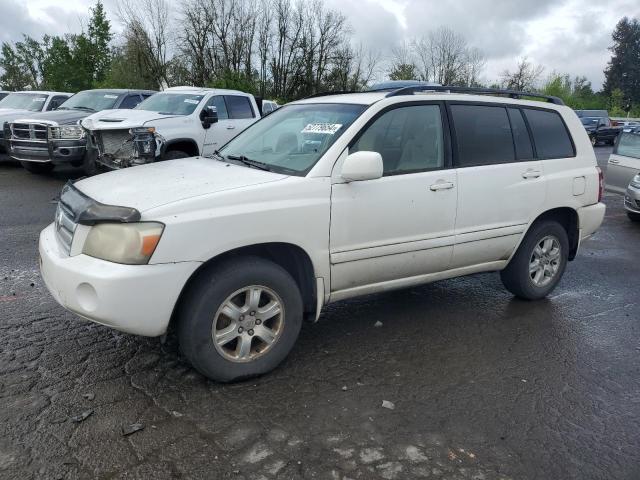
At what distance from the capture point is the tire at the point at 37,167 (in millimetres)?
12141

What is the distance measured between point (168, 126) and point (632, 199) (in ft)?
26.7

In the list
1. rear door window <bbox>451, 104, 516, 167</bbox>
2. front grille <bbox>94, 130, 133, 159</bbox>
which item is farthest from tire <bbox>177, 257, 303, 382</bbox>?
front grille <bbox>94, 130, 133, 159</bbox>

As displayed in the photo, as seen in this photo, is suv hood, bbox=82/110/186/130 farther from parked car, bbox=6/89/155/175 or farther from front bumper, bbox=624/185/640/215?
front bumper, bbox=624/185/640/215

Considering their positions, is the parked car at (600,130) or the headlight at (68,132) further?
the parked car at (600,130)

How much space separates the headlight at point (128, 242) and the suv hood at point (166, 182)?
0.45 ft

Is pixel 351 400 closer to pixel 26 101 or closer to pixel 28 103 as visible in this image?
pixel 28 103

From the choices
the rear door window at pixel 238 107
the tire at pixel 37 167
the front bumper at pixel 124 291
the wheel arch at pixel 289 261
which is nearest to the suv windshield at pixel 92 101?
the tire at pixel 37 167

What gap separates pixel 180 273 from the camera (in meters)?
3.07

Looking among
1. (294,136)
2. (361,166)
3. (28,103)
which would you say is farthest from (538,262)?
(28,103)

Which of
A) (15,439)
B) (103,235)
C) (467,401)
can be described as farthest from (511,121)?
(15,439)

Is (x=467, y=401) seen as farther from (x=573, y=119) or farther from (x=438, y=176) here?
(x=573, y=119)

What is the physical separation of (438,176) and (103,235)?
2.38 m

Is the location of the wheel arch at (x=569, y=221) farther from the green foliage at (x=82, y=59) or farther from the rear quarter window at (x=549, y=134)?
the green foliage at (x=82, y=59)

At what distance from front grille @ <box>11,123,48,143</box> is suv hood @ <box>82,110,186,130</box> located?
158 centimetres
